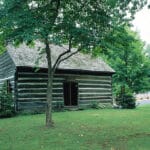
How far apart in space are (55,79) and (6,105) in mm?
4688

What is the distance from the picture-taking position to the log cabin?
2414 cm

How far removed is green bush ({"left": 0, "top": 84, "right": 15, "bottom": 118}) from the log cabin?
2.75ft

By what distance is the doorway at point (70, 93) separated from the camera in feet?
88.5

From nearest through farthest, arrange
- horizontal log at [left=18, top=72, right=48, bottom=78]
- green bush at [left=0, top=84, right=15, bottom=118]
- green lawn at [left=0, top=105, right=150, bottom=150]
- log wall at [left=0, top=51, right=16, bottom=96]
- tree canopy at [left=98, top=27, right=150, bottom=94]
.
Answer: green lawn at [left=0, top=105, right=150, bottom=150], green bush at [left=0, top=84, right=15, bottom=118], horizontal log at [left=18, top=72, right=48, bottom=78], log wall at [left=0, top=51, right=16, bottom=96], tree canopy at [left=98, top=27, right=150, bottom=94]

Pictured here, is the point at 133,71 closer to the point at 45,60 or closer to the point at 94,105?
the point at 94,105

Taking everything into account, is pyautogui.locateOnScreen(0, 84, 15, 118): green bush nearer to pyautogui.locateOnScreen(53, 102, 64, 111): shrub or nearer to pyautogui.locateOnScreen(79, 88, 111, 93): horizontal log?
pyautogui.locateOnScreen(53, 102, 64, 111): shrub

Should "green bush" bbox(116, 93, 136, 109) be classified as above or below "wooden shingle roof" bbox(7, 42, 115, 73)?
below

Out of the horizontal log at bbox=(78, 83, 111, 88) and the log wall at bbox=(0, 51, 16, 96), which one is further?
the horizontal log at bbox=(78, 83, 111, 88)

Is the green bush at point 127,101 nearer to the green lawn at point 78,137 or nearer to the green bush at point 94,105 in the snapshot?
the green bush at point 94,105

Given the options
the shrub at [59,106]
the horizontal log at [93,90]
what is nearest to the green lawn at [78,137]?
the shrub at [59,106]

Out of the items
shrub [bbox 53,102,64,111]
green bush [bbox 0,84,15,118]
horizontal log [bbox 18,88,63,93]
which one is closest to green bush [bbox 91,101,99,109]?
shrub [bbox 53,102,64,111]

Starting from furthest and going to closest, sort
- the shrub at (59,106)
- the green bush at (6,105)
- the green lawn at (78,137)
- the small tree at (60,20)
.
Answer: the shrub at (59,106), the green bush at (6,105), the small tree at (60,20), the green lawn at (78,137)

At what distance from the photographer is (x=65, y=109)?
2608 cm

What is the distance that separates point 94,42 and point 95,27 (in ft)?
2.70
